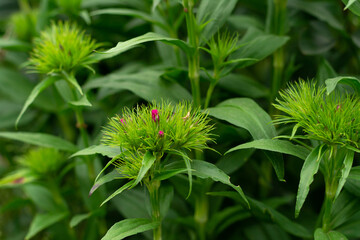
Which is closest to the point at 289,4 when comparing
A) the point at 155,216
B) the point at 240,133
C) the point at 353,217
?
the point at 240,133

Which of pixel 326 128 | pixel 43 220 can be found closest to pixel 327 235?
pixel 326 128

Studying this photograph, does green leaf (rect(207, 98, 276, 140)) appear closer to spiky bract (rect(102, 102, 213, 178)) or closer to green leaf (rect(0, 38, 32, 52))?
spiky bract (rect(102, 102, 213, 178))

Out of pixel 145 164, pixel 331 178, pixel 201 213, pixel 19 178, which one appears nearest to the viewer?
pixel 145 164

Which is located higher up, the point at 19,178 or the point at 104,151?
the point at 104,151

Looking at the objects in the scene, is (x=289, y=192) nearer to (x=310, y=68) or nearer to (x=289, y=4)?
(x=310, y=68)

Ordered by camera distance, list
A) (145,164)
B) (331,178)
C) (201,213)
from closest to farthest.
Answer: (145,164), (331,178), (201,213)

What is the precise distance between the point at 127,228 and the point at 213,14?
48 centimetres

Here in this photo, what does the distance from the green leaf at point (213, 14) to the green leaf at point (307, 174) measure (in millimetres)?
344

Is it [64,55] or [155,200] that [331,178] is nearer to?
[155,200]

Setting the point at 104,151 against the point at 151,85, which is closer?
the point at 104,151

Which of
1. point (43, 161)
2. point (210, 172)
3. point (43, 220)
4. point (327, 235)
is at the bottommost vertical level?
point (43, 220)

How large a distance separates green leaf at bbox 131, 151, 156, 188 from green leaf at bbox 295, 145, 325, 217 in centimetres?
23

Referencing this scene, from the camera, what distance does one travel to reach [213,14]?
2.90ft

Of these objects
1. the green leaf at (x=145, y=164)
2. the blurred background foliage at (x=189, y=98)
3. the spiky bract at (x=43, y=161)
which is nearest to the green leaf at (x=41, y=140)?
the blurred background foliage at (x=189, y=98)
